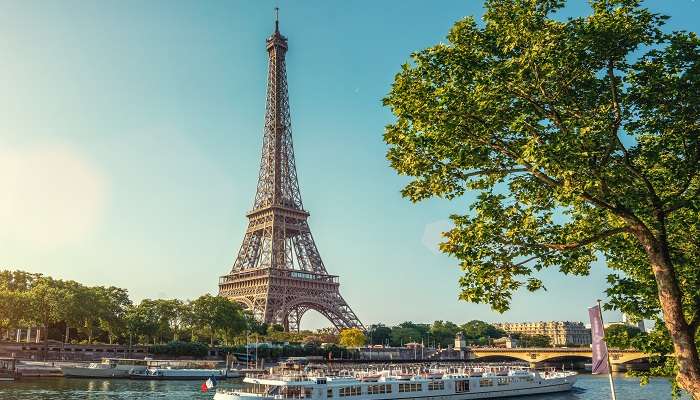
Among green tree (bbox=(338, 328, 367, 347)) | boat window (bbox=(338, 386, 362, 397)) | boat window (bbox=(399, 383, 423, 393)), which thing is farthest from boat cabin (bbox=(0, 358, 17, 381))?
green tree (bbox=(338, 328, 367, 347))

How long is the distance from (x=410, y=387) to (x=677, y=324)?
4642 cm

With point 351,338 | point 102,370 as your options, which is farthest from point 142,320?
point 351,338

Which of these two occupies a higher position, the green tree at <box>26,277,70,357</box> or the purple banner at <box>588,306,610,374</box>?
the green tree at <box>26,277,70,357</box>

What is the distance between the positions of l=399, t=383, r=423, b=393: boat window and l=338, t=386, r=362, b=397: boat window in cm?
488

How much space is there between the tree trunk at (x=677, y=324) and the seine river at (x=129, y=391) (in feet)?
169

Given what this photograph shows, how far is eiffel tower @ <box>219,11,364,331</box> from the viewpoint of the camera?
402 feet

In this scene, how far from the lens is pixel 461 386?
61500mm

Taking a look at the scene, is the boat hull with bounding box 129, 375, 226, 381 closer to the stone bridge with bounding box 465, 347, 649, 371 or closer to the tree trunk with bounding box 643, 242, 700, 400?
the stone bridge with bounding box 465, 347, 649, 371

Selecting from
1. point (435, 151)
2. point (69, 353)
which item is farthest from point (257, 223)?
point (435, 151)

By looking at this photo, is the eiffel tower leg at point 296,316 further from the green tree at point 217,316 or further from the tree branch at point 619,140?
the tree branch at point 619,140

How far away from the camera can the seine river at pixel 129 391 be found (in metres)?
54.2

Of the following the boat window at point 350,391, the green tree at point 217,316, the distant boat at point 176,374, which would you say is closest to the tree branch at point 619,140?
the boat window at point 350,391

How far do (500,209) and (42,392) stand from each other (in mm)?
54989

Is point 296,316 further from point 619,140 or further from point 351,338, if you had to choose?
point 619,140
